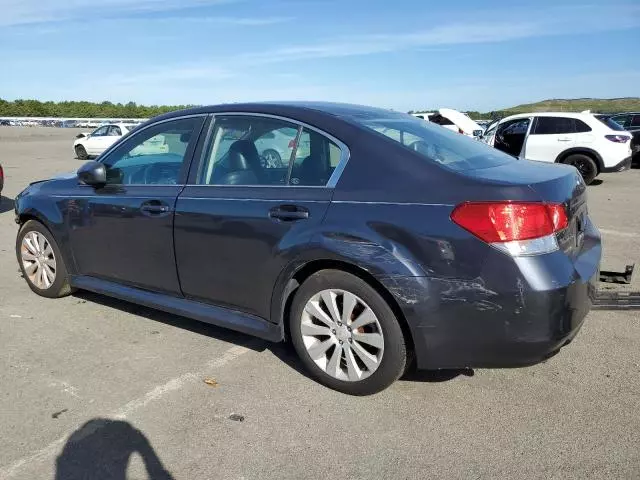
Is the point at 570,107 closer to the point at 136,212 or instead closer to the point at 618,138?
the point at 618,138

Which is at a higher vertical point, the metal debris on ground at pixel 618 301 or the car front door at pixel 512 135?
the car front door at pixel 512 135

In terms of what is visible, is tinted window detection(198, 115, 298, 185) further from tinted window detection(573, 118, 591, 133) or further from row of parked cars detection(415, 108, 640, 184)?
tinted window detection(573, 118, 591, 133)

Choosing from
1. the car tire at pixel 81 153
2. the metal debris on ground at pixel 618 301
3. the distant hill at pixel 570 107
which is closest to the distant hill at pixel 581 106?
the distant hill at pixel 570 107

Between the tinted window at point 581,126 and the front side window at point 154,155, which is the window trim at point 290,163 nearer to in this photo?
the front side window at point 154,155

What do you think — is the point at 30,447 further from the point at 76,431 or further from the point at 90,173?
the point at 90,173

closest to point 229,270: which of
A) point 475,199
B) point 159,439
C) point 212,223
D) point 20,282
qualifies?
point 212,223

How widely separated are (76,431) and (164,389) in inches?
22.2

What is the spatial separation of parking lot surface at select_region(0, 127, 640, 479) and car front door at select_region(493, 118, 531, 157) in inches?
386

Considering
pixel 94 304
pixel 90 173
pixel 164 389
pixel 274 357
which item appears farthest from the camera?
pixel 94 304

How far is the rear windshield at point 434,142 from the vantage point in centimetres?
325

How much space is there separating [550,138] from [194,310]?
10974 millimetres

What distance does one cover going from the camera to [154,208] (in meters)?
3.90

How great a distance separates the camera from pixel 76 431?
294 centimetres

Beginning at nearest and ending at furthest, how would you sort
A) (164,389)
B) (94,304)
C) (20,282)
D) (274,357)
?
(164,389) < (274,357) < (94,304) < (20,282)
